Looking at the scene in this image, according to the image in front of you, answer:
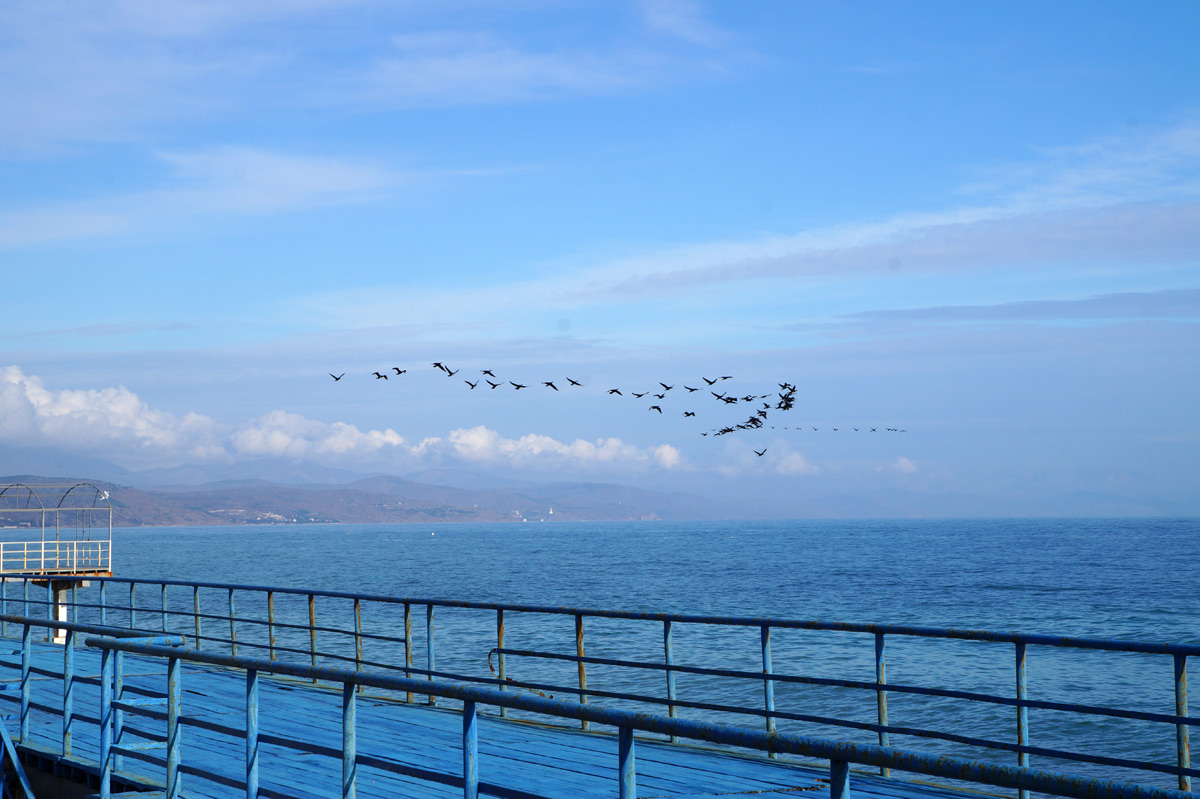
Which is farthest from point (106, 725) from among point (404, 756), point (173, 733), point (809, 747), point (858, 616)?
point (858, 616)

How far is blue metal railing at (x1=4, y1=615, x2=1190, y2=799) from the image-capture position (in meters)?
2.97

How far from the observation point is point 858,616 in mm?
54781

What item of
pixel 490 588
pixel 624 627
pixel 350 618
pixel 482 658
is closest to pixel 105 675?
pixel 482 658

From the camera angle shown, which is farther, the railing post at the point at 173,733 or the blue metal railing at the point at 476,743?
the railing post at the point at 173,733

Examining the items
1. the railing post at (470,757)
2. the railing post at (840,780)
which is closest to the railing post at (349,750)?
the railing post at (470,757)

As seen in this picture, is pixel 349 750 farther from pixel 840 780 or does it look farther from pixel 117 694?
pixel 117 694

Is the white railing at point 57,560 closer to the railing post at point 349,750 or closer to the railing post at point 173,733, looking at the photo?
the railing post at point 173,733

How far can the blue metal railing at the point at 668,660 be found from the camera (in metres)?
7.21

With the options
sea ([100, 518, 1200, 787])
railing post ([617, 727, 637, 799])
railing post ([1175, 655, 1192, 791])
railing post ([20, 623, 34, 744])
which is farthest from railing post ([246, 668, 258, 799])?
sea ([100, 518, 1200, 787])

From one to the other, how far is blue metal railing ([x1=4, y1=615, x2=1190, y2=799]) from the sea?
7.34 metres

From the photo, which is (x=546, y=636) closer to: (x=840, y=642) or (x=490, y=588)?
(x=840, y=642)

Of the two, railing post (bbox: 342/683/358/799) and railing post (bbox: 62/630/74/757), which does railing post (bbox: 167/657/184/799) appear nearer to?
railing post (bbox: 342/683/358/799)

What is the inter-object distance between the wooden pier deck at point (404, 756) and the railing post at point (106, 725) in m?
0.18

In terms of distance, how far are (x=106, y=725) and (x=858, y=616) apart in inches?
1998
